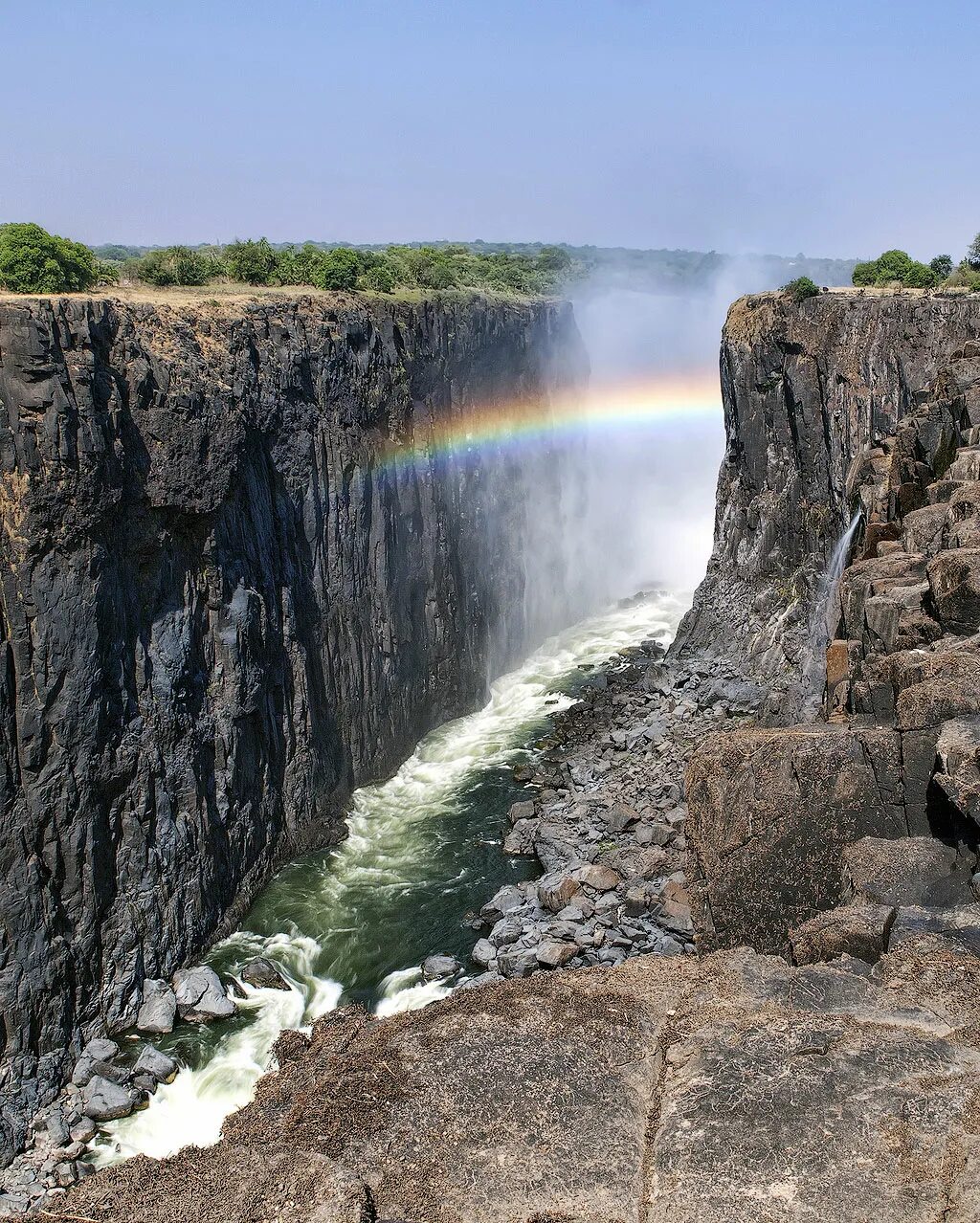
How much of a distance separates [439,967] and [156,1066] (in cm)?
703

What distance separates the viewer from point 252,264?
40906 millimetres

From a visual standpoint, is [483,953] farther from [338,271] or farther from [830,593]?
[338,271]

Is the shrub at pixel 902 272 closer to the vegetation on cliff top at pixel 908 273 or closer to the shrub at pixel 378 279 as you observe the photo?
the vegetation on cliff top at pixel 908 273

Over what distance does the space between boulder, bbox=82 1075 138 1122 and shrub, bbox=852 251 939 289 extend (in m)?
49.4

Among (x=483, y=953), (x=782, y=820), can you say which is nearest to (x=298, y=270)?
(x=483, y=953)

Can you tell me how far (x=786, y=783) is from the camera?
47.4ft

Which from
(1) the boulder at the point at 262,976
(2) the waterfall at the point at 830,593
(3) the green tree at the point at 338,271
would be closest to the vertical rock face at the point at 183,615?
(3) the green tree at the point at 338,271

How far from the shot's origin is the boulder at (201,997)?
24.9 meters

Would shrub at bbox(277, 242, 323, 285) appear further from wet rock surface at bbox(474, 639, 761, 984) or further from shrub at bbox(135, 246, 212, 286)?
wet rock surface at bbox(474, 639, 761, 984)

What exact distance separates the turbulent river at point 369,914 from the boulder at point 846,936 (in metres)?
10.5

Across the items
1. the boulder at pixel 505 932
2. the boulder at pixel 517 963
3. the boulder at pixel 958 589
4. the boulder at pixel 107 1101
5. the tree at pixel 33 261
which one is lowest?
the boulder at pixel 107 1101

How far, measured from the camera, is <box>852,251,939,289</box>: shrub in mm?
51875

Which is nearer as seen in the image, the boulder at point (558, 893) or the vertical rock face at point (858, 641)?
the vertical rock face at point (858, 641)

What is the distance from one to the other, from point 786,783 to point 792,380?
34.8 meters
